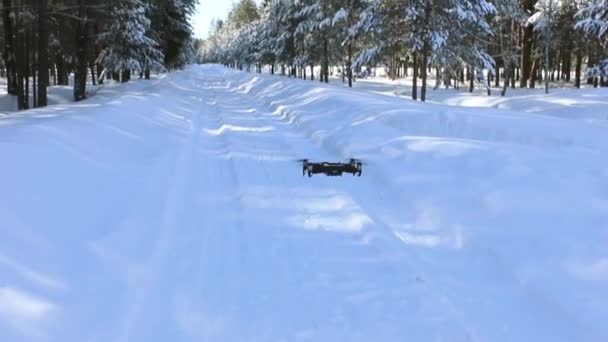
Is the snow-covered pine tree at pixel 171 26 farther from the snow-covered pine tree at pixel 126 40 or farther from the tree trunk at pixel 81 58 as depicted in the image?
the tree trunk at pixel 81 58

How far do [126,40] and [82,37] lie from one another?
281 inches

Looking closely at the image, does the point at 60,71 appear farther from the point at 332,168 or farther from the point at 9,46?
the point at 332,168

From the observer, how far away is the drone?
8.35 m

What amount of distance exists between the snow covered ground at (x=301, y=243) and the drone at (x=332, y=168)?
0.79 ft

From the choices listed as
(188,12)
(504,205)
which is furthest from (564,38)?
(504,205)

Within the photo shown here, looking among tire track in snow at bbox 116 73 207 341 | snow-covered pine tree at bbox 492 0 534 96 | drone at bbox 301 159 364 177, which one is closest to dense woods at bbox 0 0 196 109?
tire track in snow at bbox 116 73 207 341

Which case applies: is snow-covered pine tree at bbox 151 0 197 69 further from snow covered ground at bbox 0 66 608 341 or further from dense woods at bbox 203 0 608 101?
snow covered ground at bbox 0 66 608 341

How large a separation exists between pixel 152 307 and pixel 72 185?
3.09 metres

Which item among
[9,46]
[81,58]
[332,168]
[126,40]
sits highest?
[126,40]

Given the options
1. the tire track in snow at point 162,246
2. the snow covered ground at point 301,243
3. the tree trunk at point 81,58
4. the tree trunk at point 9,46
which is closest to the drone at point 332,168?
A: the snow covered ground at point 301,243

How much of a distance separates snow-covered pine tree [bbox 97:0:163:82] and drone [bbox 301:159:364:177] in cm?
2146

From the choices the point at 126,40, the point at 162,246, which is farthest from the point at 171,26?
the point at 162,246

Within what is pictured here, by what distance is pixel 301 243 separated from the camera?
17.4 feet

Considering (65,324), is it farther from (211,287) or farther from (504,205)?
(504,205)
